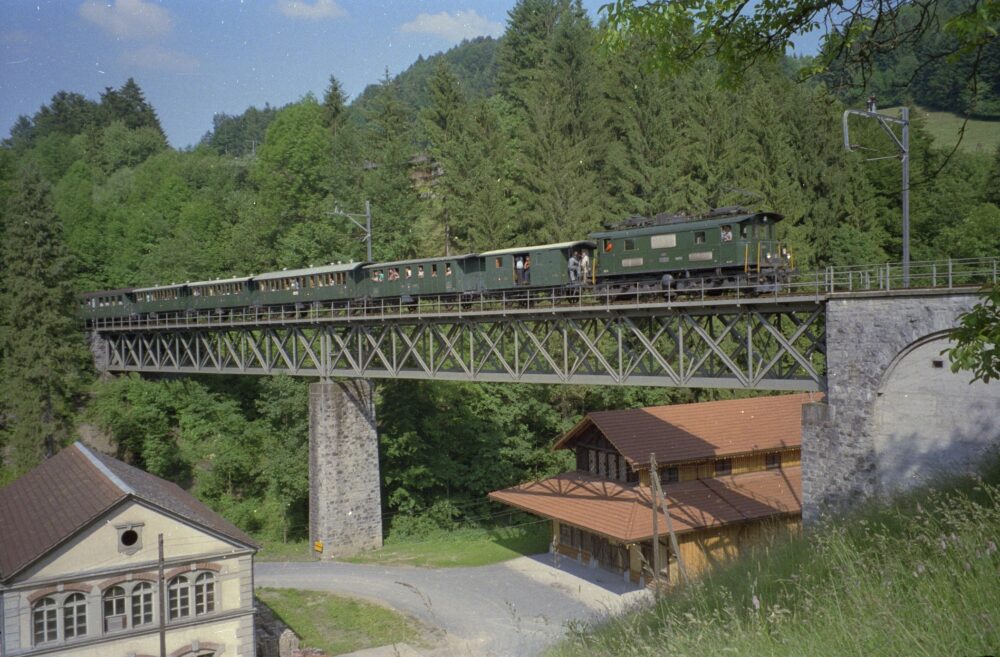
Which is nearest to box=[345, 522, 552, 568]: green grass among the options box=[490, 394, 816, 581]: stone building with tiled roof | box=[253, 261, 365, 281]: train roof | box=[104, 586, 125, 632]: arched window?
box=[490, 394, 816, 581]: stone building with tiled roof

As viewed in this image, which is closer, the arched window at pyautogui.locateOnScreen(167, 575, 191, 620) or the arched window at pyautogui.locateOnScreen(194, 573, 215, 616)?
the arched window at pyautogui.locateOnScreen(167, 575, 191, 620)

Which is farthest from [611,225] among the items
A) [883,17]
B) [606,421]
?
[883,17]

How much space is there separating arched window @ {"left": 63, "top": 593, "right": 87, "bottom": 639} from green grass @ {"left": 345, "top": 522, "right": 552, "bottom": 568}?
15.3 metres

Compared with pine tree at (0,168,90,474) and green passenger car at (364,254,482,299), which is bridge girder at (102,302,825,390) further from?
pine tree at (0,168,90,474)

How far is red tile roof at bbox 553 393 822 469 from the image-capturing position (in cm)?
3086

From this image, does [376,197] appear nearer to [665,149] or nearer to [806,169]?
[665,149]

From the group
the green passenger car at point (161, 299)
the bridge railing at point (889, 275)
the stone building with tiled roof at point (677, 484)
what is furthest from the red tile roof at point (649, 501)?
the green passenger car at point (161, 299)

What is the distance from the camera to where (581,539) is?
1291 inches

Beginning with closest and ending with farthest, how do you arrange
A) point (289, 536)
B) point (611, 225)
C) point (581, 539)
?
point (611, 225) → point (581, 539) → point (289, 536)

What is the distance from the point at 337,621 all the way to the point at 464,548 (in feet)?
33.0

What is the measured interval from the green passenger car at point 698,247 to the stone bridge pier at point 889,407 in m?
5.49

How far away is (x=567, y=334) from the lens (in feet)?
100

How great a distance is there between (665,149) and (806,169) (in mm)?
9492

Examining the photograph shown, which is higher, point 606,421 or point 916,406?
point 916,406
